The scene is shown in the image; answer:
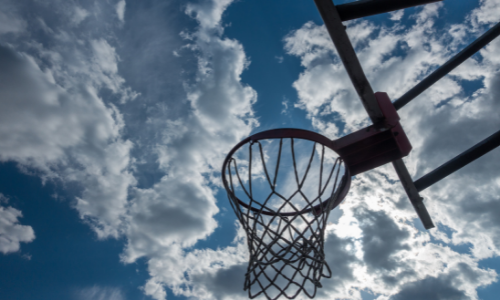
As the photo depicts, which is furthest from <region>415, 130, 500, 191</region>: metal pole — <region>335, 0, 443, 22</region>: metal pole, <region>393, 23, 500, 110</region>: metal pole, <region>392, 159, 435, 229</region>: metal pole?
<region>335, 0, 443, 22</region>: metal pole

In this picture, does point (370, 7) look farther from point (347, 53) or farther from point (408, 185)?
point (408, 185)

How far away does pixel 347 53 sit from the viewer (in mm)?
2619

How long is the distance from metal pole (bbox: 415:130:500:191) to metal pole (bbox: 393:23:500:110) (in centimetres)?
96

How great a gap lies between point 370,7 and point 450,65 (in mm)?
1867

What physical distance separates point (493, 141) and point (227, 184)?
135 inches

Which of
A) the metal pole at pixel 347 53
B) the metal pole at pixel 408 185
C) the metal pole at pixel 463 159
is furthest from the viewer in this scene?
the metal pole at pixel 408 185

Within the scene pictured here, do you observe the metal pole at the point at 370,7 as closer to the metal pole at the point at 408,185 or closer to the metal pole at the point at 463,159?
the metal pole at the point at 463,159

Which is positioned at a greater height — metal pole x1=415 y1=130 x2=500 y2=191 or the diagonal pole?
the diagonal pole

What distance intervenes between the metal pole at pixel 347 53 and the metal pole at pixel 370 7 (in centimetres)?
12

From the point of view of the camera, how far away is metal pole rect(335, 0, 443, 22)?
2.45m

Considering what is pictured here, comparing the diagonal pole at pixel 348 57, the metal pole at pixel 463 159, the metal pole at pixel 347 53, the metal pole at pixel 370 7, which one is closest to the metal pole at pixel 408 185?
the metal pole at pixel 463 159

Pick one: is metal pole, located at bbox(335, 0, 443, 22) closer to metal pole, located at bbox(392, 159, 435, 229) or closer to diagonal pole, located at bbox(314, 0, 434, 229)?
diagonal pole, located at bbox(314, 0, 434, 229)

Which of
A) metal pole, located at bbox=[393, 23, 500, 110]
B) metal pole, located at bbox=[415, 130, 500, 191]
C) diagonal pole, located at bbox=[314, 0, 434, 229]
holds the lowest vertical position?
metal pole, located at bbox=[415, 130, 500, 191]

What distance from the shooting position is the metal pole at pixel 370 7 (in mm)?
2451
